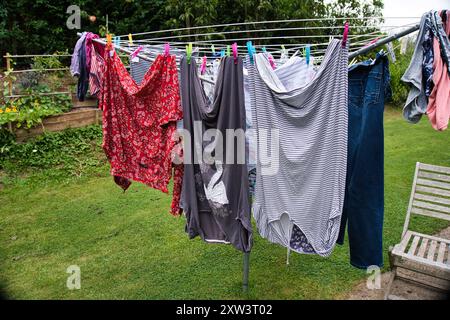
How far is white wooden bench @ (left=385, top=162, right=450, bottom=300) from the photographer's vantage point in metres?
2.77

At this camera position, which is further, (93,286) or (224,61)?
(93,286)

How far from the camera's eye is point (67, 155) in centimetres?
621

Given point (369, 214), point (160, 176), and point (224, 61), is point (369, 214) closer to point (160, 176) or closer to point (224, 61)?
point (224, 61)

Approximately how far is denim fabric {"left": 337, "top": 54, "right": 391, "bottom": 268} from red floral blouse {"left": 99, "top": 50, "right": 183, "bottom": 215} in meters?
1.18

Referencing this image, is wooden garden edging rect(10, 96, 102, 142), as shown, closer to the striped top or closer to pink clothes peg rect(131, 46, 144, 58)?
pink clothes peg rect(131, 46, 144, 58)

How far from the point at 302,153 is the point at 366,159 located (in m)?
0.38

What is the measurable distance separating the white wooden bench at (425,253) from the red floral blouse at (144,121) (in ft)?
5.87

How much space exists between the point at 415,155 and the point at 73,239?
5671 mm

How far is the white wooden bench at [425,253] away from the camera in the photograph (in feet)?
9.10

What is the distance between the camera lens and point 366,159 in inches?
88.9

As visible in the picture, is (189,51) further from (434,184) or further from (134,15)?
(134,15)

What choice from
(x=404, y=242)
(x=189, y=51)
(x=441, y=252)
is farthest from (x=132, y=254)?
(x=441, y=252)
